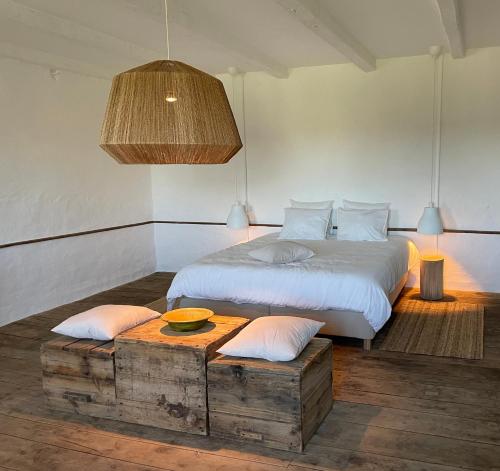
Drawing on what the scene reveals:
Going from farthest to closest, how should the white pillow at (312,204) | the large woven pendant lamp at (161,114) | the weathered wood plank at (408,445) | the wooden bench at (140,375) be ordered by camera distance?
the white pillow at (312,204) < the wooden bench at (140,375) < the weathered wood plank at (408,445) < the large woven pendant lamp at (161,114)

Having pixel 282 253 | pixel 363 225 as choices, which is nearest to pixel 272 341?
pixel 282 253

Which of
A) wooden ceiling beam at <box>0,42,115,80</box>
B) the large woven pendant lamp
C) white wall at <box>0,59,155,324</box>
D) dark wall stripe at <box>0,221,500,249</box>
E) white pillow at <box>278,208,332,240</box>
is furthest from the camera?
white pillow at <box>278,208,332,240</box>

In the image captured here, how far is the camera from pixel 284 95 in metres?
5.90

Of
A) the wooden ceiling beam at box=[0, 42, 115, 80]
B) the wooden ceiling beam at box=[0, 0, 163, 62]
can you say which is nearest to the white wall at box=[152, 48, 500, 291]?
the wooden ceiling beam at box=[0, 42, 115, 80]

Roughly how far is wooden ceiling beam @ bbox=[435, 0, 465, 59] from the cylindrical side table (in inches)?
77.7

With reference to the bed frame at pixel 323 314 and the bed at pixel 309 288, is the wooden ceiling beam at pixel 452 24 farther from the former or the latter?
the bed frame at pixel 323 314

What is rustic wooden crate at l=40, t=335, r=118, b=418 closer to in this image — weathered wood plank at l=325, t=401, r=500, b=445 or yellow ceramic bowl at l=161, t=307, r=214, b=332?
yellow ceramic bowl at l=161, t=307, r=214, b=332

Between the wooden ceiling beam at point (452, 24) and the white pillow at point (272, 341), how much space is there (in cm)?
234

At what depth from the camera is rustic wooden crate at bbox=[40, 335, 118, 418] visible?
2779 mm

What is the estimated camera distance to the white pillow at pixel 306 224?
5.45m

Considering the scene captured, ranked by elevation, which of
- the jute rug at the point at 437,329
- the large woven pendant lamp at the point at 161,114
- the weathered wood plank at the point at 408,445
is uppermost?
the large woven pendant lamp at the point at 161,114

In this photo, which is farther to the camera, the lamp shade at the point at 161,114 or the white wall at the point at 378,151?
the white wall at the point at 378,151

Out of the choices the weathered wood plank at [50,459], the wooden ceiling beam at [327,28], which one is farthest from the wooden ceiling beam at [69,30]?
the weathered wood plank at [50,459]

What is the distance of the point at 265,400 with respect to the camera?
2.46 metres
